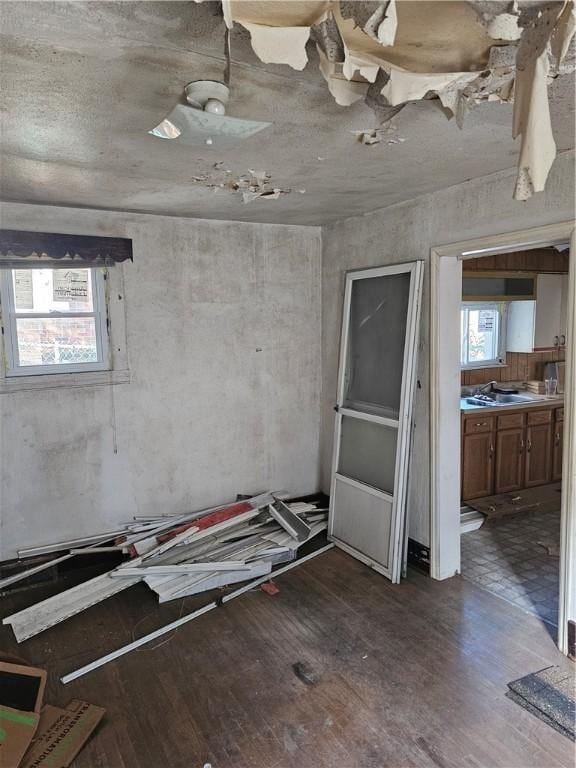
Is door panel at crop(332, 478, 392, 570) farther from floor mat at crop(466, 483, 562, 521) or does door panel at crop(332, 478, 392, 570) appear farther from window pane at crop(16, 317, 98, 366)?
window pane at crop(16, 317, 98, 366)

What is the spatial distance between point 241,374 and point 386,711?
2.73 metres

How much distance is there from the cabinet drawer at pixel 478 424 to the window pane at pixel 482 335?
980mm

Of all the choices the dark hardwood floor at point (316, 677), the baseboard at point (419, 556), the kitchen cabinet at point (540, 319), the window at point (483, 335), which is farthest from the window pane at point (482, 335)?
the dark hardwood floor at point (316, 677)

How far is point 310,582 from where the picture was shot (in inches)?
141

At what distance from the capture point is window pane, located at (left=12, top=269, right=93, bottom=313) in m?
3.61

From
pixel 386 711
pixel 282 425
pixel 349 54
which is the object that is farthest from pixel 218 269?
pixel 386 711

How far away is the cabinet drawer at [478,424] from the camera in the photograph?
4.66 m

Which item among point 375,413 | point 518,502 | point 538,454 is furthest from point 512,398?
point 375,413

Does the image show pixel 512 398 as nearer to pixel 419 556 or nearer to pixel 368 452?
pixel 368 452

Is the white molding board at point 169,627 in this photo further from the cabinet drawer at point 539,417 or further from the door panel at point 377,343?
the cabinet drawer at point 539,417

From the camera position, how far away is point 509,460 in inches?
195

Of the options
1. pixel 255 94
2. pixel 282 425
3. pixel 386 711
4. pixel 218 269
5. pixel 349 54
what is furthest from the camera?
pixel 282 425

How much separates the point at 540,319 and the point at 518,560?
281 cm

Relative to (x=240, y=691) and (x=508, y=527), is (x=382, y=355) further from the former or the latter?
(x=240, y=691)
